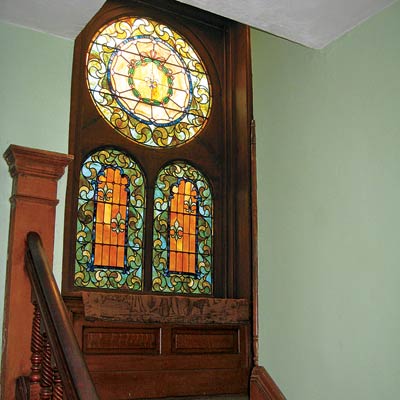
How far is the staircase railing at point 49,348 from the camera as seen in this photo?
169cm

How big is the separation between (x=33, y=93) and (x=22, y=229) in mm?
630

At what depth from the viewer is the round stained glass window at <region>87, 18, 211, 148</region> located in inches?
173

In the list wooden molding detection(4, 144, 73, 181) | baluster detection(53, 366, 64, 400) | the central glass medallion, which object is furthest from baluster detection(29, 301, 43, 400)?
the central glass medallion

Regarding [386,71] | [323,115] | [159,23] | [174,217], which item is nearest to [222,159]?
[174,217]

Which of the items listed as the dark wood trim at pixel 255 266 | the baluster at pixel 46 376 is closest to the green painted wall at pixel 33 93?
the baluster at pixel 46 376

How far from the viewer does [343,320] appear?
7.53 ft

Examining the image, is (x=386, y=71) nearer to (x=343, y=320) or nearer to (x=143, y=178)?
(x=343, y=320)

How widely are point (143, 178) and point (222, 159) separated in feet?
2.40

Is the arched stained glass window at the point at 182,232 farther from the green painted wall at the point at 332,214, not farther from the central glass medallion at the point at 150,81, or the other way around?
the green painted wall at the point at 332,214

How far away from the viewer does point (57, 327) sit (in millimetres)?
1912

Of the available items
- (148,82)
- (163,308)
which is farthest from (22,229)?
(148,82)

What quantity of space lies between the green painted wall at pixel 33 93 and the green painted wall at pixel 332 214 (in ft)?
3.10

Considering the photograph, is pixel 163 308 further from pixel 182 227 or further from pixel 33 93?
pixel 33 93

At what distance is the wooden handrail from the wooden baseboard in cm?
107
